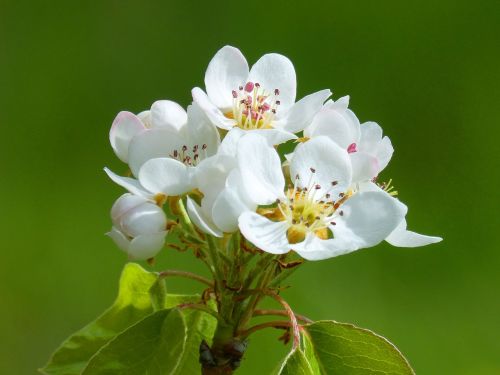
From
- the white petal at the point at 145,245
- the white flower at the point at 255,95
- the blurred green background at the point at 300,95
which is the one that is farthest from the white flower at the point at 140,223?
the blurred green background at the point at 300,95

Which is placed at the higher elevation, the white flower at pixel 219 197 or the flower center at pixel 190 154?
the flower center at pixel 190 154

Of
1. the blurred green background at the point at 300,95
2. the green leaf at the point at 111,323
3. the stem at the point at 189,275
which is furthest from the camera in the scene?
the blurred green background at the point at 300,95

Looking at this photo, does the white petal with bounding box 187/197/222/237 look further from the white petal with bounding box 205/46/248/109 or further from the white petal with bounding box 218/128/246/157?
the white petal with bounding box 205/46/248/109

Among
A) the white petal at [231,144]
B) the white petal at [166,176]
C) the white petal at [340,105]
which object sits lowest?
the white petal at [166,176]

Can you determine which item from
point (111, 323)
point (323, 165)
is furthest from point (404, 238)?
point (111, 323)

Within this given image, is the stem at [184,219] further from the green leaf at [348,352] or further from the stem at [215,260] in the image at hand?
the green leaf at [348,352]

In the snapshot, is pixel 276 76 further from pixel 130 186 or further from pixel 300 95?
pixel 300 95
